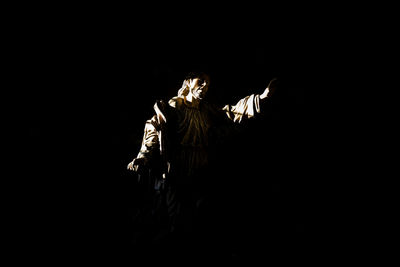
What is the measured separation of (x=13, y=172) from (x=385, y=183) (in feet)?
9.52

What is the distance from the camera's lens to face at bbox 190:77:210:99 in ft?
10.3

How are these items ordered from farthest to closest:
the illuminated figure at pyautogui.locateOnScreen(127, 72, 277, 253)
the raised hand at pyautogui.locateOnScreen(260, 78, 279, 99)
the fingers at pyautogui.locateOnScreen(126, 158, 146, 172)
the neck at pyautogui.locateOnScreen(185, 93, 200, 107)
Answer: the neck at pyautogui.locateOnScreen(185, 93, 200, 107), the raised hand at pyautogui.locateOnScreen(260, 78, 279, 99), the illuminated figure at pyautogui.locateOnScreen(127, 72, 277, 253), the fingers at pyautogui.locateOnScreen(126, 158, 146, 172)

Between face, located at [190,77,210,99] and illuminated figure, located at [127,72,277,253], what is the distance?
0.13 meters

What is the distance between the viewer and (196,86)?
3.14 metres

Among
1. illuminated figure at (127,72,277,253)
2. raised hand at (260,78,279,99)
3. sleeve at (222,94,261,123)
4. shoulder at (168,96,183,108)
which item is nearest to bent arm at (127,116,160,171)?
illuminated figure at (127,72,277,253)

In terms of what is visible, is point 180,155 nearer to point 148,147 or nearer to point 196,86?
point 148,147

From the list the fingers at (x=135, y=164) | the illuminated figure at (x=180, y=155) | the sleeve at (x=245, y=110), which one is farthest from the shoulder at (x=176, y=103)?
the fingers at (x=135, y=164)

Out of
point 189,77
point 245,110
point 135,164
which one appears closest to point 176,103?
point 189,77

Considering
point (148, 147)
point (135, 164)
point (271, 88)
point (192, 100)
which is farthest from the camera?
point (192, 100)

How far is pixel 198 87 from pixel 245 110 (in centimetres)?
36

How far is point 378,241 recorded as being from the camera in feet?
10.8

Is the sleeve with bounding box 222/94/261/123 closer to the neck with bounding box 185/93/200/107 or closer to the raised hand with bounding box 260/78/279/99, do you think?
the raised hand with bounding box 260/78/279/99

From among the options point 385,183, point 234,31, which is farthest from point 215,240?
point 234,31

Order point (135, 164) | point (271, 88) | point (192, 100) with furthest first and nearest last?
point (192, 100), point (271, 88), point (135, 164)
